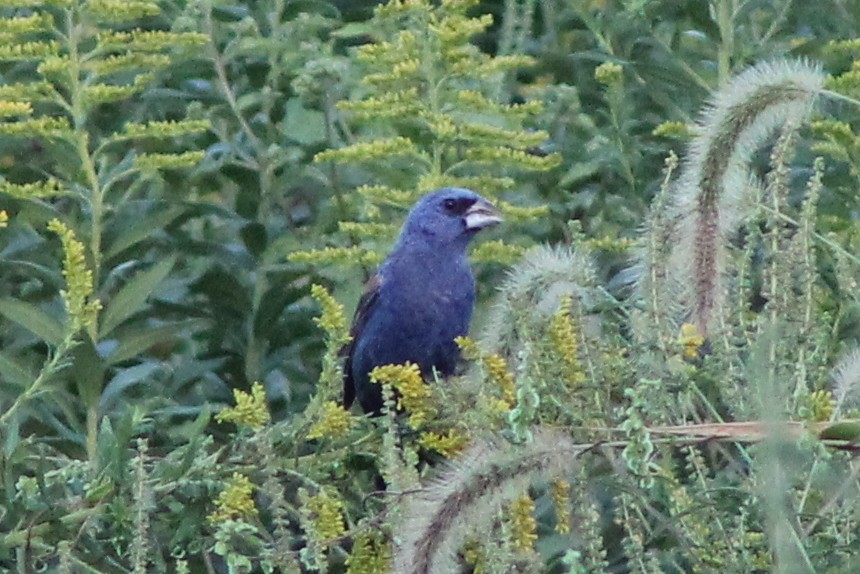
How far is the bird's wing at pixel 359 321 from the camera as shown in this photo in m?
4.64

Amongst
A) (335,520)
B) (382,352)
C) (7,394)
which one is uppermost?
(335,520)

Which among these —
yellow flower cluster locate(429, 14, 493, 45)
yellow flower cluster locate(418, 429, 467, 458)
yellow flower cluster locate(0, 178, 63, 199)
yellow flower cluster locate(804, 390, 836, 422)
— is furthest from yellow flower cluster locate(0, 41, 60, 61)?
yellow flower cluster locate(804, 390, 836, 422)

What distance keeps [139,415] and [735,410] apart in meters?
1.03

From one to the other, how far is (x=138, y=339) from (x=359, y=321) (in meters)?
1.15

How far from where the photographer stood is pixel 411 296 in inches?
194

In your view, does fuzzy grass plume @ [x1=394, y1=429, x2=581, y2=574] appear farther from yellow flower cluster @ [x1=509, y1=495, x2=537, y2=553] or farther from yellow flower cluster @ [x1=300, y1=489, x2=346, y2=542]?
yellow flower cluster @ [x1=300, y1=489, x2=346, y2=542]

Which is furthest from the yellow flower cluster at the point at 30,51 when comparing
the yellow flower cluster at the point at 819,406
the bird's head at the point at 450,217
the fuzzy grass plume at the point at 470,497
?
the yellow flower cluster at the point at 819,406

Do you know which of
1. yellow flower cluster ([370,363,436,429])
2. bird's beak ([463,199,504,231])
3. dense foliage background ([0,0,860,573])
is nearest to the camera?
dense foliage background ([0,0,860,573])

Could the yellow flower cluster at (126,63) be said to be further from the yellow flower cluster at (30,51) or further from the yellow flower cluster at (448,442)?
the yellow flower cluster at (448,442)

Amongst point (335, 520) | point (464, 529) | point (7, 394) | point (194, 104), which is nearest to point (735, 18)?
point (194, 104)

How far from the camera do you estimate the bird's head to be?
4.35 m

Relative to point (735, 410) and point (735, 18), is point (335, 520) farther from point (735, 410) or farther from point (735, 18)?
point (735, 18)

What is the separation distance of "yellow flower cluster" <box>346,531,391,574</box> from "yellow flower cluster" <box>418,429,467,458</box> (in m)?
0.22

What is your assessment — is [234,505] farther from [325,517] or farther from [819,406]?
[819,406]
